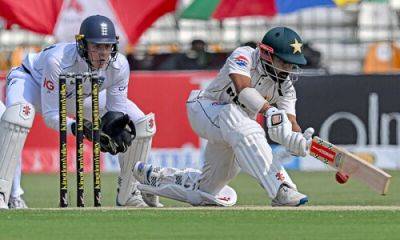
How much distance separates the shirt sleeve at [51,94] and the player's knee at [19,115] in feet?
0.44

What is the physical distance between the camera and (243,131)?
10.8 metres

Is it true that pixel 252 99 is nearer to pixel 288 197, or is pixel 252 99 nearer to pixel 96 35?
pixel 288 197

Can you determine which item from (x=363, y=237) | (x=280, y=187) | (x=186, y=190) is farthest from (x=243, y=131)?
(x=363, y=237)

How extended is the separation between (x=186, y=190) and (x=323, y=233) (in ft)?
9.78

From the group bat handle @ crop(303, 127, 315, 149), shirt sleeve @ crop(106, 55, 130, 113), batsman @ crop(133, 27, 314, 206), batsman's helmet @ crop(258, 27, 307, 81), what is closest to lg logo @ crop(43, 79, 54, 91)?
shirt sleeve @ crop(106, 55, 130, 113)

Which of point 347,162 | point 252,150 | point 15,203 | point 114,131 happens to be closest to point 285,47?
point 252,150

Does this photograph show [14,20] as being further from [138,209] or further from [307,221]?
[307,221]

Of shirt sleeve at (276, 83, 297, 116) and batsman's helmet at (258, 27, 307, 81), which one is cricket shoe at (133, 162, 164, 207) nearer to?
shirt sleeve at (276, 83, 297, 116)

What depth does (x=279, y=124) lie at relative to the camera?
10.7m

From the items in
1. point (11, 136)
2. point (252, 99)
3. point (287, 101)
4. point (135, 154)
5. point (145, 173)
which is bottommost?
point (145, 173)

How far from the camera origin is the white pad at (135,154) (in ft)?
38.7

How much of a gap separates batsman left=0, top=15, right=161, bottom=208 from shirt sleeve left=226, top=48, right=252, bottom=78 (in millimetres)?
985

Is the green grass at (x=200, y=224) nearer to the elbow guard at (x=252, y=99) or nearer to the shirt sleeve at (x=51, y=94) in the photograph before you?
the elbow guard at (x=252, y=99)

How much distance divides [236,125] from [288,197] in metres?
0.69
